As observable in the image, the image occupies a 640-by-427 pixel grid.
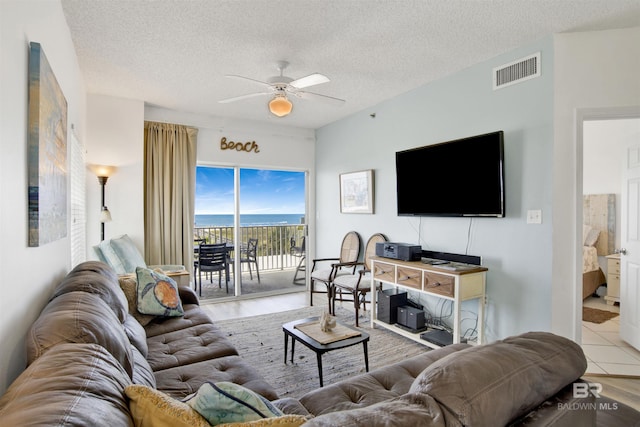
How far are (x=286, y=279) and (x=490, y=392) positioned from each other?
5197 mm

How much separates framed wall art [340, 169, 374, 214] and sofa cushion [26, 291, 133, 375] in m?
3.49

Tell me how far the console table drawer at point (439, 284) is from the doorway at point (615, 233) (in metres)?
1.15

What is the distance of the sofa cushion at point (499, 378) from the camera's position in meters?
0.78

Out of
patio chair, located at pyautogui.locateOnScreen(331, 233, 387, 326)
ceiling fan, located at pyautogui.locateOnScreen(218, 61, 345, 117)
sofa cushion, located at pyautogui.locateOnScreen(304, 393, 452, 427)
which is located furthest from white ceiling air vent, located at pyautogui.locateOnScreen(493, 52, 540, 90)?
sofa cushion, located at pyautogui.locateOnScreen(304, 393, 452, 427)

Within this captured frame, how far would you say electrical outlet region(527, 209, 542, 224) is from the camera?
2777mm

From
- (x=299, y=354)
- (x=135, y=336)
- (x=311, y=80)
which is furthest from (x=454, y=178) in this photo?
(x=135, y=336)

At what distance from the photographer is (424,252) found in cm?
373

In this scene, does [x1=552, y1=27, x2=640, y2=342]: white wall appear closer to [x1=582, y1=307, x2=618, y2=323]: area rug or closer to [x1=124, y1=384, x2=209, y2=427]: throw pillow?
[x1=582, y1=307, x2=618, y2=323]: area rug

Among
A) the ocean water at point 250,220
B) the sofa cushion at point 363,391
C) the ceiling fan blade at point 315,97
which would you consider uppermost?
the ceiling fan blade at point 315,97

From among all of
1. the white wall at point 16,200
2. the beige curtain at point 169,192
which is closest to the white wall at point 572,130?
the white wall at point 16,200

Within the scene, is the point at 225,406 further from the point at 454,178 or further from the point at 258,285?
the point at 258,285

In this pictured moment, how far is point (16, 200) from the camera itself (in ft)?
4.33

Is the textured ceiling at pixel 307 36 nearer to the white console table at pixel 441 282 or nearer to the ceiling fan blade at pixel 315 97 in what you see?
the ceiling fan blade at pixel 315 97

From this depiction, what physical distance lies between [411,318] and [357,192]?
198 cm
